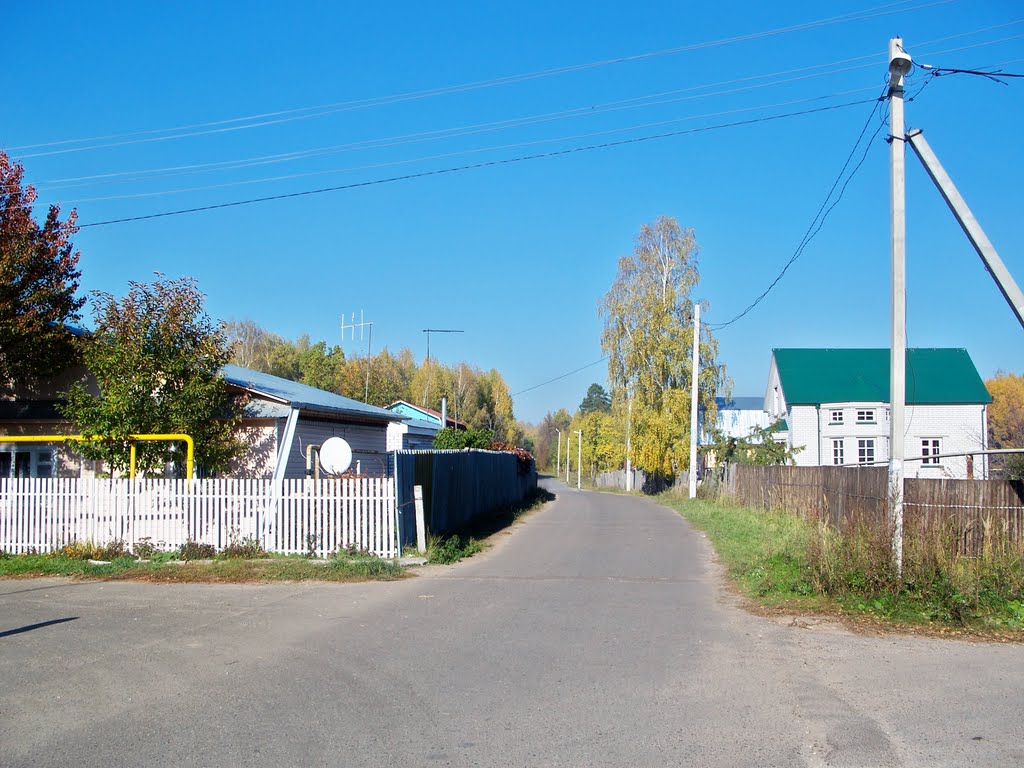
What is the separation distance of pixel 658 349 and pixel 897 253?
33969 mm

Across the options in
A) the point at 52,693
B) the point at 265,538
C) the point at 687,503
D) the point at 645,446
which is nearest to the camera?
the point at 52,693

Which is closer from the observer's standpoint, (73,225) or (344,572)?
(344,572)

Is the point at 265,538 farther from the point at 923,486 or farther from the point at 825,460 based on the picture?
the point at 825,460

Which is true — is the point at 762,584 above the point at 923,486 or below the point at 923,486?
below

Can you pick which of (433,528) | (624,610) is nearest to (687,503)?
(433,528)

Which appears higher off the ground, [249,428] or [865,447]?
[249,428]

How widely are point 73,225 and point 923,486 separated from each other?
1597cm

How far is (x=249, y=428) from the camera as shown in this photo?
57.5 ft

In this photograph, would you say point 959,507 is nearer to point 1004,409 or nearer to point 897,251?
point 897,251

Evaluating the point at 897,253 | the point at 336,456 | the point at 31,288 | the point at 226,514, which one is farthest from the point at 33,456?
the point at 897,253

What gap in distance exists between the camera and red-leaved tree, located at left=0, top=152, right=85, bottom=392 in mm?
15859

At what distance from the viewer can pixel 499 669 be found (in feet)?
25.3

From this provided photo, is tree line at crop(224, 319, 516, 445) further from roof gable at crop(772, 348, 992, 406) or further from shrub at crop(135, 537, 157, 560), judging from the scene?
shrub at crop(135, 537, 157, 560)

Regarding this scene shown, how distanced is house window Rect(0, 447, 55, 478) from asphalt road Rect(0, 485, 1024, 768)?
24.4ft
